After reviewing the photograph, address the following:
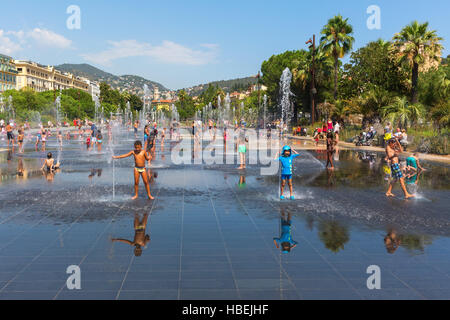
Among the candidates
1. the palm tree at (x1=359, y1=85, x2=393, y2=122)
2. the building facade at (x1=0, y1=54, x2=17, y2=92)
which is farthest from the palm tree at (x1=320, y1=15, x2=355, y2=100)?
the building facade at (x1=0, y1=54, x2=17, y2=92)

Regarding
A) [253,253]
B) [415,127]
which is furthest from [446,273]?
[415,127]

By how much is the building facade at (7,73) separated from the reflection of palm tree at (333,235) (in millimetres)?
102860

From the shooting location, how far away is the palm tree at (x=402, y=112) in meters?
26.3

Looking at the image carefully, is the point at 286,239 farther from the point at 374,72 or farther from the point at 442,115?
the point at 374,72

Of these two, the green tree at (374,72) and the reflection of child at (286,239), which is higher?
the green tree at (374,72)

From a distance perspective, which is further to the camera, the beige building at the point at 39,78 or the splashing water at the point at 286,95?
the beige building at the point at 39,78

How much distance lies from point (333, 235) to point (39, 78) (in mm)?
126257

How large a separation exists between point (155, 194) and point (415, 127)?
24719 mm

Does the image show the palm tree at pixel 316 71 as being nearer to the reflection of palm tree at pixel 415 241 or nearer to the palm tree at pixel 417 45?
the palm tree at pixel 417 45

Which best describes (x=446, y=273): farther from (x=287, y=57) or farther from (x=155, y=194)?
(x=287, y=57)

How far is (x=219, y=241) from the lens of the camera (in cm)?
588

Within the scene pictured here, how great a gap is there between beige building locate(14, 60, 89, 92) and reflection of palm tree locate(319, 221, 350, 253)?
92.8 m

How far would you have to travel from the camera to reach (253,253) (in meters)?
5.34

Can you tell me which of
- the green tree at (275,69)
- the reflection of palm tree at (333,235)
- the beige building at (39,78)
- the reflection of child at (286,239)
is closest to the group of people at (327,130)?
the reflection of palm tree at (333,235)
